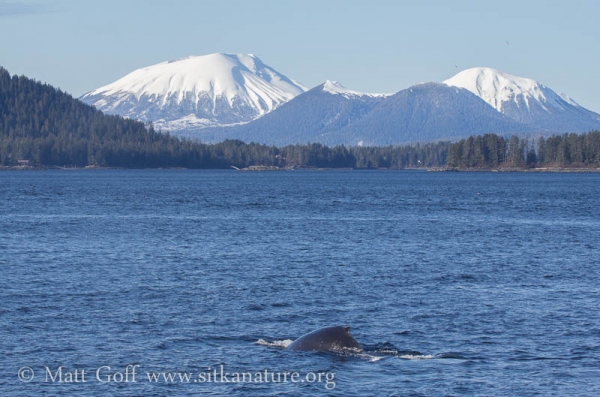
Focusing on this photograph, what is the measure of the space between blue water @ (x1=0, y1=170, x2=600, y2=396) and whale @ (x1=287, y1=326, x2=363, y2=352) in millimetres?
308

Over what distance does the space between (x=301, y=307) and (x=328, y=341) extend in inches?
273

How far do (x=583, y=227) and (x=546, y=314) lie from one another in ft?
141

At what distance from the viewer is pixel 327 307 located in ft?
111

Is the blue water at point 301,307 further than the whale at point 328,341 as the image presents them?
No

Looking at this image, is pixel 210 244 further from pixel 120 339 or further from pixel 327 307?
pixel 120 339

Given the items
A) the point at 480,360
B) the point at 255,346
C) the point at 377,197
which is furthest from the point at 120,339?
the point at 377,197

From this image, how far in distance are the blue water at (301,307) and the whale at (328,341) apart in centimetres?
31

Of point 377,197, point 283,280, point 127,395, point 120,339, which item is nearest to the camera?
point 127,395

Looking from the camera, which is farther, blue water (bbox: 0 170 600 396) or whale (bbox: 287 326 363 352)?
whale (bbox: 287 326 363 352)

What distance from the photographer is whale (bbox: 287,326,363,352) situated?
26984 mm

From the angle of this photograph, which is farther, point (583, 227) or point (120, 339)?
point (583, 227)

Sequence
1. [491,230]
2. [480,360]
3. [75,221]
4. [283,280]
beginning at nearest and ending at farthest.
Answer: [480,360] < [283,280] < [491,230] < [75,221]

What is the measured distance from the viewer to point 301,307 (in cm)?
3394

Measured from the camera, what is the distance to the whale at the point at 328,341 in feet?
88.5
